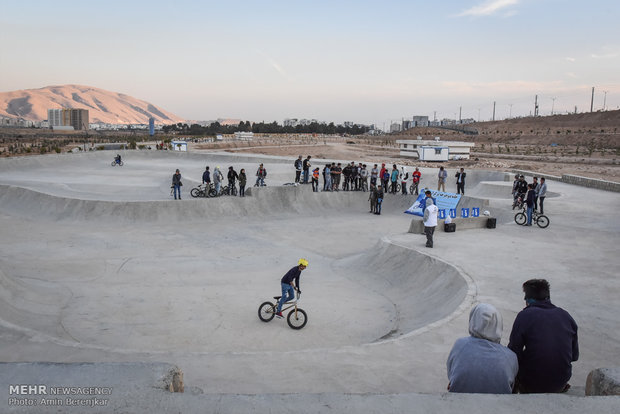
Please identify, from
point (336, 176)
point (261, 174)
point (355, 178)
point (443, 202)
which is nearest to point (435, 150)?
point (355, 178)

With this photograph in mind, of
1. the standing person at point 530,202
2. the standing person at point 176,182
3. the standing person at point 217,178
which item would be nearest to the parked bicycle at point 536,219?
the standing person at point 530,202

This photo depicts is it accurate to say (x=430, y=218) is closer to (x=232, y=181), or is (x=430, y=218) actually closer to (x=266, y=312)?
(x=266, y=312)

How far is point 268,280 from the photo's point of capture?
569 inches

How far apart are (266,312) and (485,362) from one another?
7.28 m

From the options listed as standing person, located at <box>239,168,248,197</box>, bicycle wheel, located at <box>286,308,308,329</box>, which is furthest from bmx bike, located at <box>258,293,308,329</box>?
standing person, located at <box>239,168,248,197</box>

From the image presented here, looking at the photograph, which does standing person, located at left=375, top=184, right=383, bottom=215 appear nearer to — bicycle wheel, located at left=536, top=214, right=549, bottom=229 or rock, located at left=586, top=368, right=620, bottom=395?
bicycle wheel, located at left=536, top=214, right=549, bottom=229

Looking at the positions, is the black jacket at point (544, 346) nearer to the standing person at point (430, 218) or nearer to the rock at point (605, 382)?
the rock at point (605, 382)

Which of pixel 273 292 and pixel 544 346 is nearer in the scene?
pixel 544 346

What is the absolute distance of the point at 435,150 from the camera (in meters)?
53.9

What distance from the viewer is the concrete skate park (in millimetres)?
4262

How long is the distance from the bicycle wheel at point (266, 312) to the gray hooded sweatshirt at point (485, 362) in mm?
7006

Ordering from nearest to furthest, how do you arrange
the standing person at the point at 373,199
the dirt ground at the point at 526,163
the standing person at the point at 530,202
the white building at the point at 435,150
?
the standing person at the point at 530,202, the standing person at the point at 373,199, the dirt ground at the point at 526,163, the white building at the point at 435,150

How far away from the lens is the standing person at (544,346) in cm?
427

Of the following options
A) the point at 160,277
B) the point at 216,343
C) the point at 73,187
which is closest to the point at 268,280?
the point at 160,277
